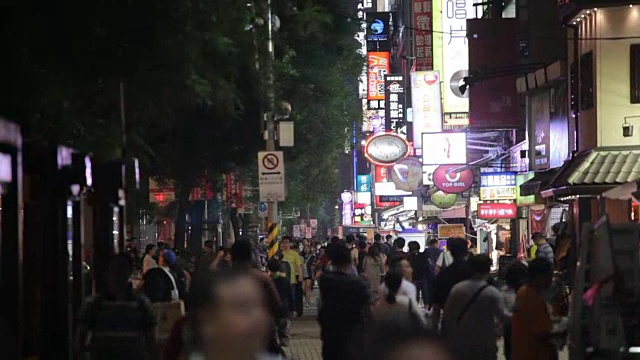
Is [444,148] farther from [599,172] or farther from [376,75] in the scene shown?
[376,75]

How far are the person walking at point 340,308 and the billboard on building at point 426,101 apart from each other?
30.3 m

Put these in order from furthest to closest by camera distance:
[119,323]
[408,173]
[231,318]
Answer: [408,173], [119,323], [231,318]

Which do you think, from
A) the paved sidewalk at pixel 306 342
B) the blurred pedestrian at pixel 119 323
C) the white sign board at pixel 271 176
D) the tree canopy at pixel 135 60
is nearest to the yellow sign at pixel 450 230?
the paved sidewalk at pixel 306 342

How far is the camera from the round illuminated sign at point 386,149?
42.9 metres

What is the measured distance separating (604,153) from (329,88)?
34.1 feet

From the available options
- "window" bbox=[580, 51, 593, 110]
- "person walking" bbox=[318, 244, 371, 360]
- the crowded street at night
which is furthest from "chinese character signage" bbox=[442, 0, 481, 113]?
"person walking" bbox=[318, 244, 371, 360]

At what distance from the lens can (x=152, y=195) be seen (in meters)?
35.3

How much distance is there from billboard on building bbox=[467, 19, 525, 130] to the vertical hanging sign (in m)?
22.0

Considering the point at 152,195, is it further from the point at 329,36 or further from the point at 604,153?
the point at 604,153

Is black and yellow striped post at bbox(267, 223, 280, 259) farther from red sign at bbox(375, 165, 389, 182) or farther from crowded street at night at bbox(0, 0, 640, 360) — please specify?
red sign at bbox(375, 165, 389, 182)

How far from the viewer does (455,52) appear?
44562 millimetres

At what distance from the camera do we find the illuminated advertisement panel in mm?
38594

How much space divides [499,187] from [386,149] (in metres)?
10.2

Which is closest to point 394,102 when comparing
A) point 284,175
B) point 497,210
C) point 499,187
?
point 497,210
